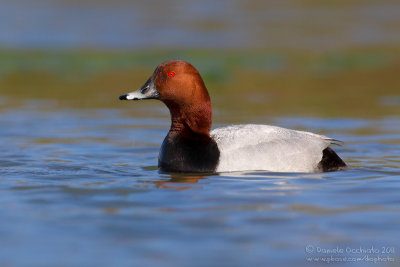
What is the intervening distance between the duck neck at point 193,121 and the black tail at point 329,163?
3.93ft

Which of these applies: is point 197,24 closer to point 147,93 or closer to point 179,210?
point 147,93

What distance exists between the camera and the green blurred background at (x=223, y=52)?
1451 centimetres

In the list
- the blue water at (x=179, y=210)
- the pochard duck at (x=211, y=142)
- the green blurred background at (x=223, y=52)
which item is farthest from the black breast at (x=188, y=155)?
the green blurred background at (x=223, y=52)

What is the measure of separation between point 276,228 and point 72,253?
1.51 metres

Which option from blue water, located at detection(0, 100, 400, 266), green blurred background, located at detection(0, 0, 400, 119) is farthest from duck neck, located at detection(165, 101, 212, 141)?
green blurred background, located at detection(0, 0, 400, 119)

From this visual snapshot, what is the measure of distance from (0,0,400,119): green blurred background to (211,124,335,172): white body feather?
13.9ft

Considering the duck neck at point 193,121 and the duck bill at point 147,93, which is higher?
the duck bill at point 147,93

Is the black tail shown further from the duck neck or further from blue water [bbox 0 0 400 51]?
blue water [bbox 0 0 400 51]

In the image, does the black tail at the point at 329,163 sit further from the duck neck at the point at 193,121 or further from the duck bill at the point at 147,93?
the duck bill at the point at 147,93

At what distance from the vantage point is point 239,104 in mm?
13836

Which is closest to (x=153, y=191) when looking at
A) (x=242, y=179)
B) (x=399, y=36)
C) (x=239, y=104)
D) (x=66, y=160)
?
(x=242, y=179)

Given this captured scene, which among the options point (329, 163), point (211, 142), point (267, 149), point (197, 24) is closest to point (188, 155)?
point (211, 142)

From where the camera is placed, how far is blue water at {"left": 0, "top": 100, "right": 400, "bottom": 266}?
16.5 feet

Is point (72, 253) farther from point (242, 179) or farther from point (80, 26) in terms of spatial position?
point (80, 26)
